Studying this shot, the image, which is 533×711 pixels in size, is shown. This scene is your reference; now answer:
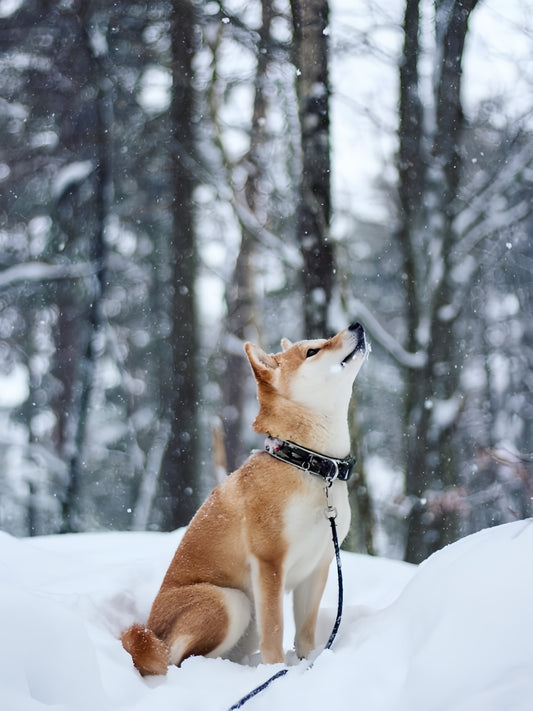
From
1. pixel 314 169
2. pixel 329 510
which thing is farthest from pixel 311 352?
pixel 314 169

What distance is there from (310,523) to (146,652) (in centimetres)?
81

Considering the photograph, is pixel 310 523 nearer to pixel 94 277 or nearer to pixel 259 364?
pixel 259 364

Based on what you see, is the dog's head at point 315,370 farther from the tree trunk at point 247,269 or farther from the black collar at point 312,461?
the tree trunk at point 247,269

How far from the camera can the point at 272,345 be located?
450 inches

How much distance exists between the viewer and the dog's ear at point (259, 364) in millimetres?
3008

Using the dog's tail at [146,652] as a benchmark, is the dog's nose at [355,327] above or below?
above

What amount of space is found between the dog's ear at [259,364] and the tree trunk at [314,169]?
2773mm

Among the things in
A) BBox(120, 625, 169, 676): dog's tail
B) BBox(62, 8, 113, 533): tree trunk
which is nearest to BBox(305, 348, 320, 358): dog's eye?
BBox(120, 625, 169, 676): dog's tail

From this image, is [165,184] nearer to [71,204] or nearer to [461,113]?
[71,204]

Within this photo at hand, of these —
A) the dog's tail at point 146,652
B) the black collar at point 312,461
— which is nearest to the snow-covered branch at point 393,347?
the black collar at point 312,461

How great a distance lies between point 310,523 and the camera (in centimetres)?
278

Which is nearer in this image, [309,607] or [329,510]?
[329,510]

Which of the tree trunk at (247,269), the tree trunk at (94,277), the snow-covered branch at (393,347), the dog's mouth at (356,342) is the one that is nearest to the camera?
the dog's mouth at (356,342)

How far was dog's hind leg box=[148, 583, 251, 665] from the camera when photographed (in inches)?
104
